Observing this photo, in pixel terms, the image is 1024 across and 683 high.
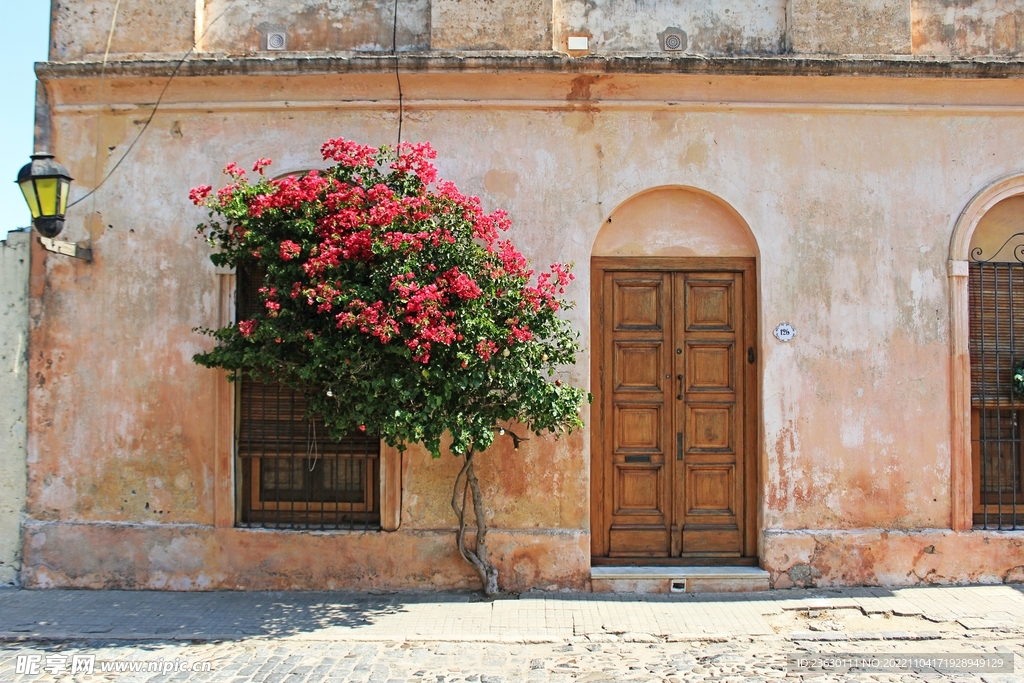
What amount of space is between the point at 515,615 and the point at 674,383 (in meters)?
2.22

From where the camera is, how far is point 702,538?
6293 millimetres

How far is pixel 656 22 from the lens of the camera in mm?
6434

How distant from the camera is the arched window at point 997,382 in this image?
20.8 feet

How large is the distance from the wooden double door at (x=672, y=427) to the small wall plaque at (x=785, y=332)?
217 millimetres

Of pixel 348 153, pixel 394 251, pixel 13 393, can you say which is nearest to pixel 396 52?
pixel 348 153

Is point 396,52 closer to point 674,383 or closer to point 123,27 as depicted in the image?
point 123,27

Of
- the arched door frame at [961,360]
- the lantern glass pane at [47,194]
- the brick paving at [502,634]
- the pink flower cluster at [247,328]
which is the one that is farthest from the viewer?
the arched door frame at [961,360]

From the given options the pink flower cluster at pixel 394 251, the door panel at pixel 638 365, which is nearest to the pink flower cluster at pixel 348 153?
the pink flower cluster at pixel 394 251

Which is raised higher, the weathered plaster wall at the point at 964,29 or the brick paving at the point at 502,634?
the weathered plaster wall at the point at 964,29

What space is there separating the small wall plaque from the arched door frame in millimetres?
1292

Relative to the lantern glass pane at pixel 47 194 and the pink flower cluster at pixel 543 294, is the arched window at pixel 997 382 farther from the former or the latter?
the lantern glass pane at pixel 47 194

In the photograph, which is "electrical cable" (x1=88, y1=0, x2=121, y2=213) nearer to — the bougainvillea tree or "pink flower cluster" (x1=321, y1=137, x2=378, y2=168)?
the bougainvillea tree

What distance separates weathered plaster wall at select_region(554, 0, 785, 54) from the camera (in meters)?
6.43

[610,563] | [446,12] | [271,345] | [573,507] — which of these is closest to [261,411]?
[271,345]
